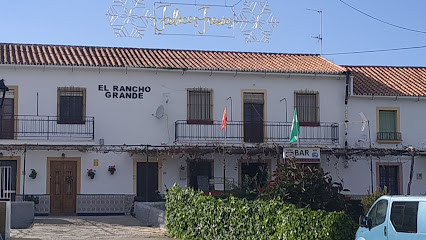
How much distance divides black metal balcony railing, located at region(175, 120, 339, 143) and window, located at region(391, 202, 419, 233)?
17172 millimetres

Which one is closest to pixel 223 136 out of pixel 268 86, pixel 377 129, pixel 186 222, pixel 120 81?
pixel 268 86

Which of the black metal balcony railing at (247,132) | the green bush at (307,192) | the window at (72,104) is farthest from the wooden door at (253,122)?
the green bush at (307,192)

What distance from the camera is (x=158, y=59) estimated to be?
29125 mm

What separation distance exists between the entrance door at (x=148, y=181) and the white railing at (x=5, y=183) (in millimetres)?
4994

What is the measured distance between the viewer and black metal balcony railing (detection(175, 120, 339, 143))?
2775 cm

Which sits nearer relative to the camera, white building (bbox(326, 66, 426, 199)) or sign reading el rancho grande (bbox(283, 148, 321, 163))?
sign reading el rancho grande (bbox(283, 148, 321, 163))

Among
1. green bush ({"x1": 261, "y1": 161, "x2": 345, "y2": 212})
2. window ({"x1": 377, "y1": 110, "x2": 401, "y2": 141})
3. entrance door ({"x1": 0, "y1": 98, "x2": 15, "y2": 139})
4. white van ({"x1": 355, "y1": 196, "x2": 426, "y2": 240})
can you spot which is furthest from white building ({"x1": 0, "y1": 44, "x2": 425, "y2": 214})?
white van ({"x1": 355, "y1": 196, "x2": 426, "y2": 240})

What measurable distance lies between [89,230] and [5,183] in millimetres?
8192

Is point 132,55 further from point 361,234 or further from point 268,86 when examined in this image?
point 361,234

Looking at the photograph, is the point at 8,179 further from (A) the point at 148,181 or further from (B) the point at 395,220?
(B) the point at 395,220

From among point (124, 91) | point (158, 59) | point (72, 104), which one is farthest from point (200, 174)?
point (72, 104)

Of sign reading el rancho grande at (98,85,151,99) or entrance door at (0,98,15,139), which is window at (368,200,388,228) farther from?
entrance door at (0,98,15,139)

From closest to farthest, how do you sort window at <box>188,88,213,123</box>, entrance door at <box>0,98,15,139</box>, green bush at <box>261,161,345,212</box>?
green bush at <box>261,161,345,212</box>, entrance door at <box>0,98,15,139</box>, window at <box>188,88,213,123</box>

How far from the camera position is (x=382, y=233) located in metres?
11.2
